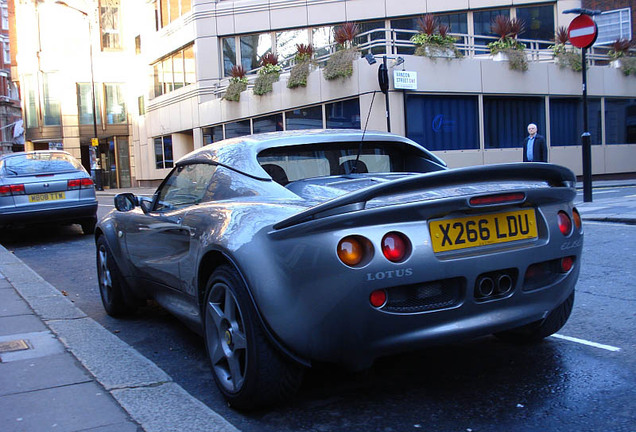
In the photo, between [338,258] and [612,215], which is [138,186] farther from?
[338,258]

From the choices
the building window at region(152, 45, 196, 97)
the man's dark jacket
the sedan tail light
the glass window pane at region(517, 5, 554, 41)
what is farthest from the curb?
the building window at region(152, 45, 196, 97)

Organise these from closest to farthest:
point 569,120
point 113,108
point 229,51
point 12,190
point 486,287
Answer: point 486,287, point 12,190, point 569,120, point 229,51, point 113,108

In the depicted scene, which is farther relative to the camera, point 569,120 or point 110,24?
point 110,24

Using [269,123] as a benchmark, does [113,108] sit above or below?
above

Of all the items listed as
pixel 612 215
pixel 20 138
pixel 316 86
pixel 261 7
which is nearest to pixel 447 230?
pixel 612 215

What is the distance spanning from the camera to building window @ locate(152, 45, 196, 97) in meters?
30.7

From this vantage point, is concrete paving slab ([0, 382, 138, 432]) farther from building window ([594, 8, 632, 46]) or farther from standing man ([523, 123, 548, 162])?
building window ([594, 8, 632, 46])

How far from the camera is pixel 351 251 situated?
2.67 metres

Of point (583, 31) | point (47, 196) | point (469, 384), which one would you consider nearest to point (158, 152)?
point (47, 196)

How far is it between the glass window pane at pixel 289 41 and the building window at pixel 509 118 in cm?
955

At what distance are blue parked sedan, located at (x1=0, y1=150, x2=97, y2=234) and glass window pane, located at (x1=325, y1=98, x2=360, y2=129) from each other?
1066 centimetres

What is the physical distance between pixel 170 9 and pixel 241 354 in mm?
32258

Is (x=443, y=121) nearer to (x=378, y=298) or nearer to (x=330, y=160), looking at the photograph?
(x=330, y=160)

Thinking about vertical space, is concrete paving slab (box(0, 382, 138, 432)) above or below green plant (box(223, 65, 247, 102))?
below
